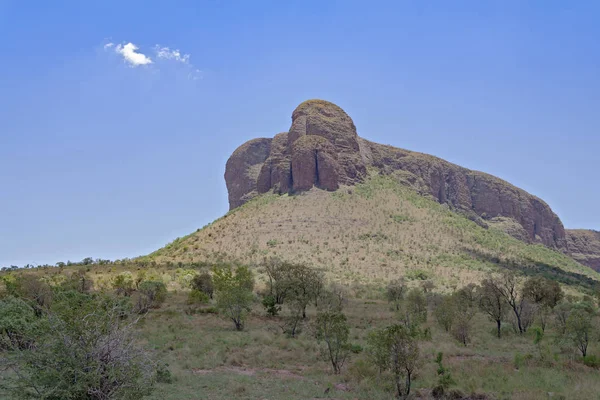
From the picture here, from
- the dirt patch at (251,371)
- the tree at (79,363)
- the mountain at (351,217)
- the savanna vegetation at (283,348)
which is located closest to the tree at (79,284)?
the savanna vegetation at (283,348)

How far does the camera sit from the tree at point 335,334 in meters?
20.6

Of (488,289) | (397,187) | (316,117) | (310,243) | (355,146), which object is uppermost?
(316,117)

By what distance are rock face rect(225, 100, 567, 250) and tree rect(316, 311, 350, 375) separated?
2821 inches

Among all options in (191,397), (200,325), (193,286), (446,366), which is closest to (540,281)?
(446,366)

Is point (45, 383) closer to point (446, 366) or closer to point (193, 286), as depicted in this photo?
point (446, 366)

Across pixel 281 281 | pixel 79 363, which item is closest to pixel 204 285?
pixel 281 281

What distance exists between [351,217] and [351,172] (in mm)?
20011

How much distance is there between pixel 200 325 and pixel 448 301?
61.2 ft

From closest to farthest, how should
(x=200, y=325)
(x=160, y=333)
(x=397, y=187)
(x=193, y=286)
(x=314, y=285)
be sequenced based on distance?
(x=160, y=333) → (x=200, y=325) → (x=314, y=285) → (x=193, y=286) → (x=397, y=187)

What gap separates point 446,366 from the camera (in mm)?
19516

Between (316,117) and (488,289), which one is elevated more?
(316,117)

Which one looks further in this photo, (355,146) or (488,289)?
(355,146)

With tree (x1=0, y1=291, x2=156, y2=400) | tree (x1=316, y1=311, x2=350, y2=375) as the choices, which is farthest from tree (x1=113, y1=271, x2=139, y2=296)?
tree (x1=0, y1=291, x2=156, y2=400)

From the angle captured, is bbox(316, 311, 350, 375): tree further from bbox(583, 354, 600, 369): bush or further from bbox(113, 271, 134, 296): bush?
bbox(113, 271, 134, 296): bush
